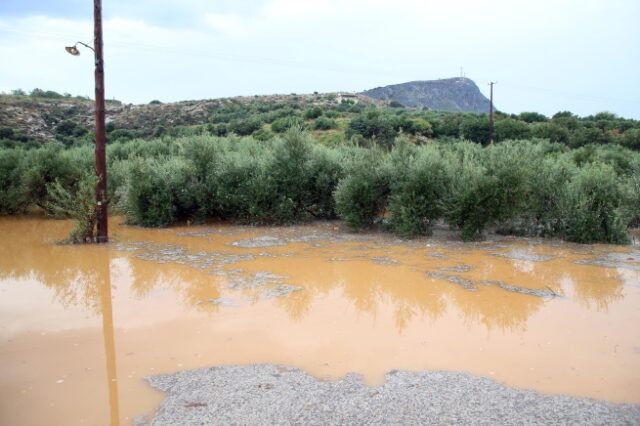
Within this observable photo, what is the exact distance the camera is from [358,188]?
1390 centimetres

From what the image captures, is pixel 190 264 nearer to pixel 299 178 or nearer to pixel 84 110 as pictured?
pixel 299 178

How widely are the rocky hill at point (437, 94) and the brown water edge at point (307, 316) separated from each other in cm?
10185

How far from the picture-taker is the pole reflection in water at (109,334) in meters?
4.55

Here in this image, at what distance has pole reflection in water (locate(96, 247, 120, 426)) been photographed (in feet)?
14.9

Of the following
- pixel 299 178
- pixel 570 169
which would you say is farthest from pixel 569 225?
pixel 299 178

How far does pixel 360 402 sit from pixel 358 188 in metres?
9.74

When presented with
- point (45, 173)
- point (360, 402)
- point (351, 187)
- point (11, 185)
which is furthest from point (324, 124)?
point (360, 402)

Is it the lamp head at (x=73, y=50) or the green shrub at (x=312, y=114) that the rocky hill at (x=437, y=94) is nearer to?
the green shrub at (x=312, y=114)

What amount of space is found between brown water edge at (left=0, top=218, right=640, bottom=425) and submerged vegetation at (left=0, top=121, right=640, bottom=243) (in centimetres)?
103

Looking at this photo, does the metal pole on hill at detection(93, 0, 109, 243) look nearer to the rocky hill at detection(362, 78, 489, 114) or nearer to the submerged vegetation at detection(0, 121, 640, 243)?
the submerged vegetation at detection(0, 121, 640, 243)

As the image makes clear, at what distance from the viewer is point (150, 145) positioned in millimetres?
27312

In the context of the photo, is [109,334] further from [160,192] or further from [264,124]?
[264,124]

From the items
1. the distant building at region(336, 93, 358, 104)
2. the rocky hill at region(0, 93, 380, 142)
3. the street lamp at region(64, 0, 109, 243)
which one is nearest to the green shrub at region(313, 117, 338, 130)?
the rocky hill at region(0, 93, 380, 142)

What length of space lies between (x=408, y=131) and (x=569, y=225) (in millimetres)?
31300
